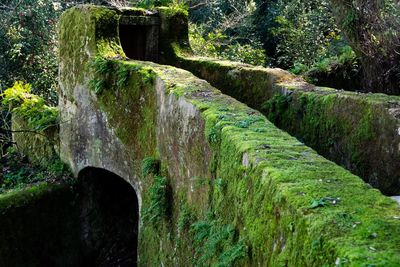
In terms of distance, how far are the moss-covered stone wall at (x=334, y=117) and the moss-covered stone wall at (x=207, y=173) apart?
55.6 inches

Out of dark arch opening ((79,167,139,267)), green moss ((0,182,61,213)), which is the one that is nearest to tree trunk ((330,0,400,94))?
dark arch opening ((79,167,139,267))

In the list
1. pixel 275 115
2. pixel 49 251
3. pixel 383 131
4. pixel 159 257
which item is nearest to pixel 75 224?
pixel 49 251

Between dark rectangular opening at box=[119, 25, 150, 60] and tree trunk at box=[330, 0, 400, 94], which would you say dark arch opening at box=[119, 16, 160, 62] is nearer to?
dark rectangular opening at box=[119, 25, 150, 60]

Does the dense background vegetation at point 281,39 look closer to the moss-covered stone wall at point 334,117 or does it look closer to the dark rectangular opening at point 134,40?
the dark rectangular opening at point 134,40

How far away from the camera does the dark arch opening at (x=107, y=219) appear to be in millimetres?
9406

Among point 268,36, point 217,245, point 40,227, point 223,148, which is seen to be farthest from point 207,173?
point 268,36

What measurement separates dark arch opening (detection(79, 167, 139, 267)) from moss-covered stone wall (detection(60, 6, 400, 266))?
0.68 meters

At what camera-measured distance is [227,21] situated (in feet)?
56.5

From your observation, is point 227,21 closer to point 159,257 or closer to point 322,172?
point 159,257

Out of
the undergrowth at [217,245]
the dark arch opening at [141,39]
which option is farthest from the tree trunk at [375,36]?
the undergrowth at [217,245]

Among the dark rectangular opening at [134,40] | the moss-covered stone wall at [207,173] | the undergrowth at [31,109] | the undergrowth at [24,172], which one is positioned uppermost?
the dark rectangular opening at [134,40]

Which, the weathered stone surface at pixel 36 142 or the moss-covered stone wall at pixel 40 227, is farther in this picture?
the weathered stone surface at pixel 36 142

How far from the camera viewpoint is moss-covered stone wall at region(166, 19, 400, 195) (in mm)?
5188

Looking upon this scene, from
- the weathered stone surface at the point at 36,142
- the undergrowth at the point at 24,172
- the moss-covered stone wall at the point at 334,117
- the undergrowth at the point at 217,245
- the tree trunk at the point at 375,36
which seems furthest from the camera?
the weathered stone surface at the point at 36,142
